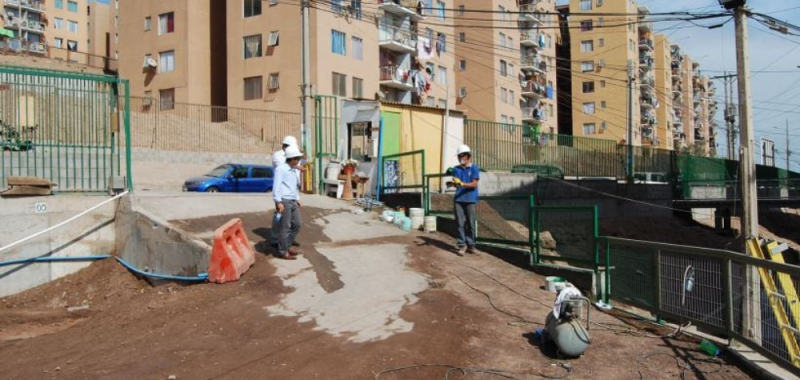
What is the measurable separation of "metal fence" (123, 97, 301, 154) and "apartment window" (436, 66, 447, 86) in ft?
67.1

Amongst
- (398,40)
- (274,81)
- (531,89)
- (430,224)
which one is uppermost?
(398,40)

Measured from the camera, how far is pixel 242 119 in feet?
112

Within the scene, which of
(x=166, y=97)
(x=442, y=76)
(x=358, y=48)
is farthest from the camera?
(x=442, y=76)

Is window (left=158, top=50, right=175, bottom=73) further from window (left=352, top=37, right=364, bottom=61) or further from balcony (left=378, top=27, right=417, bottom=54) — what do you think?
balcony (left=378, top=27, right=417, bottom=54)

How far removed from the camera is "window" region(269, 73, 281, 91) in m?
38.8

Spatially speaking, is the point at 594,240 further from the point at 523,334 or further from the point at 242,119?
the point at 242,119

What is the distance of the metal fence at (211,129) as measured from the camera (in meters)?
30.3

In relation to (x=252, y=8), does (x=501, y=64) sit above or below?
above

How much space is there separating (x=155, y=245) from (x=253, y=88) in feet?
106

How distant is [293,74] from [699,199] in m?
24.5

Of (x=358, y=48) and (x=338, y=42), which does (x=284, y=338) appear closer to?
(x=338, y=42)

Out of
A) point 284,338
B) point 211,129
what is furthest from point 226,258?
point 211,129

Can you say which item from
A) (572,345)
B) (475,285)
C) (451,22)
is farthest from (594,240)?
(451,22)

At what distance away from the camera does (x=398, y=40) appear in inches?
1788
